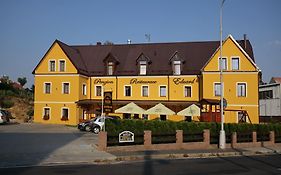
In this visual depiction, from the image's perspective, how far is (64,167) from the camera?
583 inches

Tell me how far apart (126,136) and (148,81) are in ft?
89.4

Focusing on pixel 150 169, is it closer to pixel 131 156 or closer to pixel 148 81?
pixel 131 156

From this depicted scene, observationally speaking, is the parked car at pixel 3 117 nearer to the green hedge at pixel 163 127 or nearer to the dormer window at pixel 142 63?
the dormer window at pixel 142 63

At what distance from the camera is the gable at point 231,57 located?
4300 cm

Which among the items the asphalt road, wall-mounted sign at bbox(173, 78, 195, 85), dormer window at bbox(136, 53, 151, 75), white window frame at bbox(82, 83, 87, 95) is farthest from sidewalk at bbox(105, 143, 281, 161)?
white window frame at bbox(82, 83, 87, 95)

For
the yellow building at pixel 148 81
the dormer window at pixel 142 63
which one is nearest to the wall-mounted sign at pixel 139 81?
the yellow building at pixel 148 81

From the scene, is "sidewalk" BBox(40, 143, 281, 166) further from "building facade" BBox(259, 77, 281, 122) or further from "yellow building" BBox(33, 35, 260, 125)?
"building facade" BBox(259, 77, 281, 122)

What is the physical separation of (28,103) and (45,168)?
5138 centimetres

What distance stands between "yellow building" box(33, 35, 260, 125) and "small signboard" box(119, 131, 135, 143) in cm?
2315

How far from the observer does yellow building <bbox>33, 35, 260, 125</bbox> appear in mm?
43031

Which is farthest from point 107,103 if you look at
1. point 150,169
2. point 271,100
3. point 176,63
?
point 271,100

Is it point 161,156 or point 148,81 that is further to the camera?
point 148,81

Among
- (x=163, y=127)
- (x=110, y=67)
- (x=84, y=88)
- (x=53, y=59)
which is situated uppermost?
(x=53, y=59)

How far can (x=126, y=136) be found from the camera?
69.5 ft
